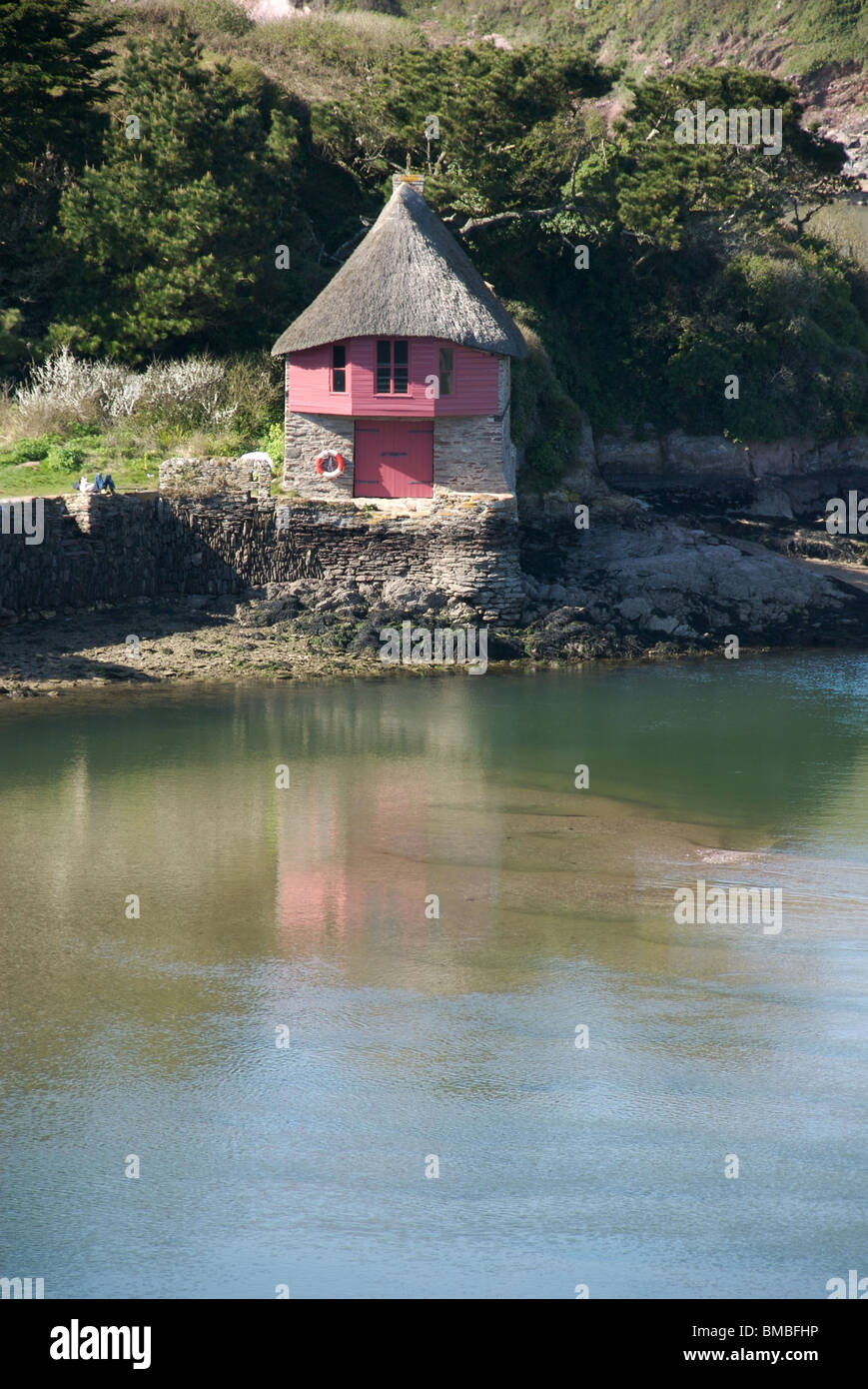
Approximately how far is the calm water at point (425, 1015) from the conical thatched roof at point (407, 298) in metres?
10.2

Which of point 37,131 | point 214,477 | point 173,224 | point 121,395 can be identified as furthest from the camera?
point 37,131

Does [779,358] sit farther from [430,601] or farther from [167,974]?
[167,974]

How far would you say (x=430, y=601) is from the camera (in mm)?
30109

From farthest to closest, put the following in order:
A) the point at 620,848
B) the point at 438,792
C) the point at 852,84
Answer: the point at 852,84 → the point at 438,792 → the point at 620,848

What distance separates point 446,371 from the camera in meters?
30.9

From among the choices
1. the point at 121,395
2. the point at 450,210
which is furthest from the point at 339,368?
the point at 450,210

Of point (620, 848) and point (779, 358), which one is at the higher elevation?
point (779, 358)

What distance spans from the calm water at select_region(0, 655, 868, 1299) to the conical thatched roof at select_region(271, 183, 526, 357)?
10234mm

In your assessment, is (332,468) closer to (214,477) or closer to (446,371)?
(214,477)

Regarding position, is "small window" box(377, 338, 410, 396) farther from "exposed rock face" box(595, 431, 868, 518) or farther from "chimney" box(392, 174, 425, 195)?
"exposed rock face" box(595, 431, 868, 518)

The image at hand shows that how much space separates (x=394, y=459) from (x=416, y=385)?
5.43 feet

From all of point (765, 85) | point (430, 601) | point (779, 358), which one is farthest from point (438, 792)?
point (765, 85)
